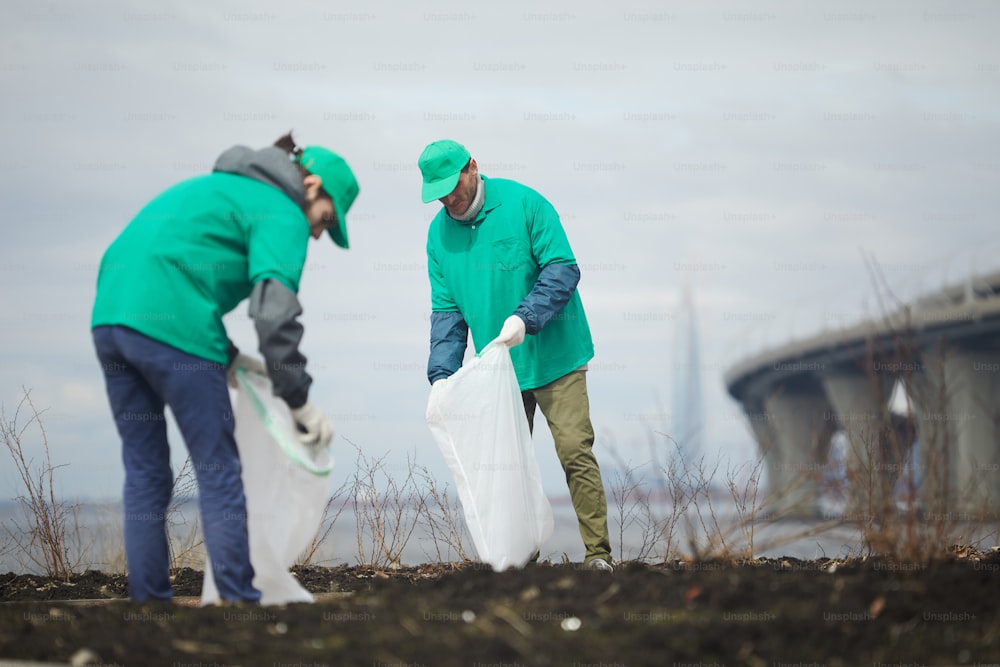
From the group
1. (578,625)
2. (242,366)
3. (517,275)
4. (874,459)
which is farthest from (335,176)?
(874,459)

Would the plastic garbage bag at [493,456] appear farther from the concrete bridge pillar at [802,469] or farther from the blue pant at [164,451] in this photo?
the blue pant at [164,451]

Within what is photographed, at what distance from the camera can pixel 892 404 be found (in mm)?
4578

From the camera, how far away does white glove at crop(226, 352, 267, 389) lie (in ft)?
11.4

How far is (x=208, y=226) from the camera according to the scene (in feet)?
10.6

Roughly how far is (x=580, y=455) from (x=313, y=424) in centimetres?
149

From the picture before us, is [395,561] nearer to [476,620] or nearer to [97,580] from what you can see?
[97,580]

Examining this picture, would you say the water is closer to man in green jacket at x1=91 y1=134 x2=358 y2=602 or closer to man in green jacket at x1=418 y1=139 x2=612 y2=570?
man in green jacket at x1=418 y1=139 x2=612 y2=570

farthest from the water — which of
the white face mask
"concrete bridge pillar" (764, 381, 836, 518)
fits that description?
the white face mask

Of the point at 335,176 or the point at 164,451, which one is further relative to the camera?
the point at 335,176

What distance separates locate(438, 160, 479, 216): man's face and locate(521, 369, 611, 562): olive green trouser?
2.82 feet

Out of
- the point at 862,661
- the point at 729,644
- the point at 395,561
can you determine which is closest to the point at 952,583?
the point at 862,661

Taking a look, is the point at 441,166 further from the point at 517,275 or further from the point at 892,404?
the point at 892,404

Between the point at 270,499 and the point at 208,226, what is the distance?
912 mm

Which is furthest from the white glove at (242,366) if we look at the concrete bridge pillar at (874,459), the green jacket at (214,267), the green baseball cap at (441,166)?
the concrete bridge pillar at (874,459)
